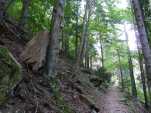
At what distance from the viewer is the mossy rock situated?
493 cm

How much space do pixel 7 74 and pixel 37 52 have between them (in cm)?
215

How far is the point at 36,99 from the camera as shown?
580cm

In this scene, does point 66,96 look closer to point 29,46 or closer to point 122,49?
point 29,46

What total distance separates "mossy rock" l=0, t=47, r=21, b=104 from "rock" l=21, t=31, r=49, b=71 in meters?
1.54

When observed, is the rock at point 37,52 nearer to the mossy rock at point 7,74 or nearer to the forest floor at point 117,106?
the mossy rock at point 7,74

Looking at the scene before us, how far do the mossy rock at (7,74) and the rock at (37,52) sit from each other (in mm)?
1543

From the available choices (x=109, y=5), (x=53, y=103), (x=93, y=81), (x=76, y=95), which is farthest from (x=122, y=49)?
(x=53, y=103)

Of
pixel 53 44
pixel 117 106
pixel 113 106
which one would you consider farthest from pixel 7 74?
pixel 117 106

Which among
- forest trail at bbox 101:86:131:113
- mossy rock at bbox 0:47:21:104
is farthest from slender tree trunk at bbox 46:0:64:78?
forest trail at bbox 101:86:131:113

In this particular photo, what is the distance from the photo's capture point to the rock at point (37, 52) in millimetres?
7009

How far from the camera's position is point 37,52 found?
7188 mm

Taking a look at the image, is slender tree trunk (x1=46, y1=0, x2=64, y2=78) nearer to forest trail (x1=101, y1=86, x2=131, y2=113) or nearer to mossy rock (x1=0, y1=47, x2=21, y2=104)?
mossy rock (x1=0, y1=47, x2=21, y2=104)

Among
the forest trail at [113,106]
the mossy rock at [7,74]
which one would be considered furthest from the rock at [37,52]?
the forest trail at [113,106]

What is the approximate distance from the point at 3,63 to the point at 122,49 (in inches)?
1096
